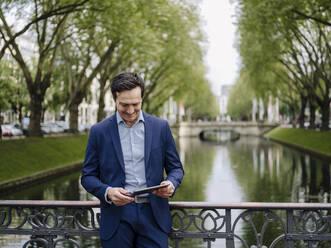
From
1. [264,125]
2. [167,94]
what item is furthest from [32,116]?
[264,125]

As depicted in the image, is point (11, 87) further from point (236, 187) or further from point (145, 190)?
point (145, 190)

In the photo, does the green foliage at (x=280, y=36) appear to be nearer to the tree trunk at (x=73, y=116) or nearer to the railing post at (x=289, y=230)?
the tree trunk at (x=73, y=116)

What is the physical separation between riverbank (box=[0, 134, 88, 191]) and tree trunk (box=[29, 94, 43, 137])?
72cm

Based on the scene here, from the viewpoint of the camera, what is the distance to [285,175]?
25359mm

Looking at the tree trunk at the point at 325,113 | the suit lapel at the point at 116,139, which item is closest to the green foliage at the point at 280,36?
the tree trunk at the point at 325,113

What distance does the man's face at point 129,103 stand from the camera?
13.1ft

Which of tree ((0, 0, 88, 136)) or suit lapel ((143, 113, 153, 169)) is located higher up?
tree ((0, 0, 88, 136))

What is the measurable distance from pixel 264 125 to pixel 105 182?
89490 mm

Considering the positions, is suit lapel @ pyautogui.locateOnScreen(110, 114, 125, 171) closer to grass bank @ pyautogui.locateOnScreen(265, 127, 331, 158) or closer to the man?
A: the man

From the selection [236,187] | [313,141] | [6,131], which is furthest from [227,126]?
[236,187]

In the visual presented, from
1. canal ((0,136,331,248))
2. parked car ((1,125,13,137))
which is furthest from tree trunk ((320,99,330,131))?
parked car ((1,125,13,137))

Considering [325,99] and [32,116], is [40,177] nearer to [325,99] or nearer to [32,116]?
[32,116]

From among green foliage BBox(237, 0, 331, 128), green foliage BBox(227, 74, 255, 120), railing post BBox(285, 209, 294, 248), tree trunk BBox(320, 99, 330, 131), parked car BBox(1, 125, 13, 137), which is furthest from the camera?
green foliage BBox(227, 74, 255, 120)

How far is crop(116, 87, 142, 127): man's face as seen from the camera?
3998 mm
